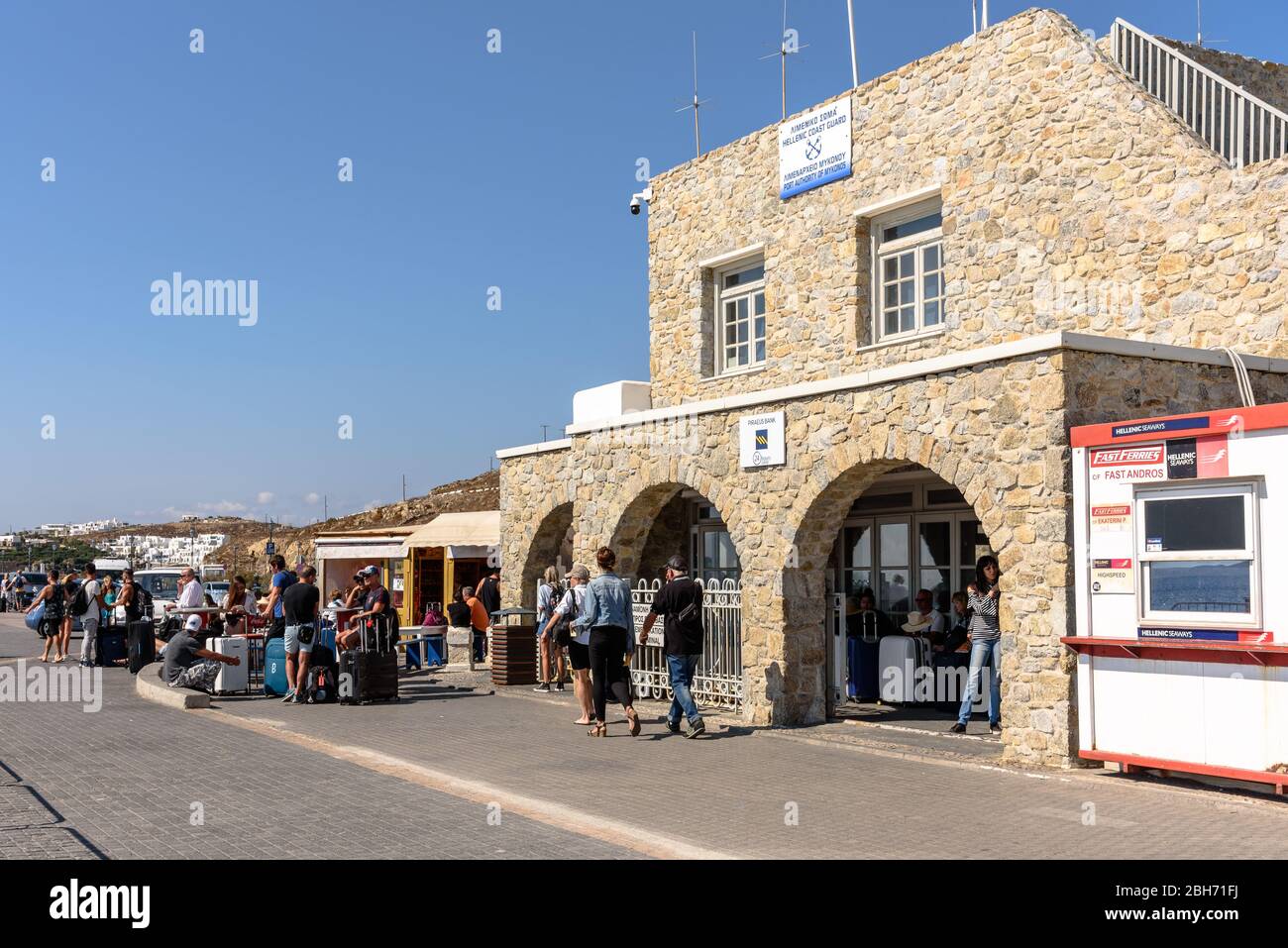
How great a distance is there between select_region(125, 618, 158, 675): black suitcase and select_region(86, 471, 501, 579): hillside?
32819 millimetres

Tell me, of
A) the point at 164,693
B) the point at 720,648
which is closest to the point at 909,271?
the point at 720,648

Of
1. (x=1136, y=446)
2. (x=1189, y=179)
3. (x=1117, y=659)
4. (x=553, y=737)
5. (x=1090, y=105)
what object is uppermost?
(x=1090, y=105)

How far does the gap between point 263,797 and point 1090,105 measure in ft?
34.3

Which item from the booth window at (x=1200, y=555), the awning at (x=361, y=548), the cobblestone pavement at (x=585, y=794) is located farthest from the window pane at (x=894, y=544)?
the awning at (x=361, y=548)

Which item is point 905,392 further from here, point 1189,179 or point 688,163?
point 688,163

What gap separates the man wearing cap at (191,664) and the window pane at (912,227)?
31.7 feet

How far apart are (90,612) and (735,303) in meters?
11.8

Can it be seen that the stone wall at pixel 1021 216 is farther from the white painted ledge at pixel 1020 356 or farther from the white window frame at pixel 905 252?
the white painted ledge at pixel 1020 356

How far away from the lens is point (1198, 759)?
8.87 metres

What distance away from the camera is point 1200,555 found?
350 inches

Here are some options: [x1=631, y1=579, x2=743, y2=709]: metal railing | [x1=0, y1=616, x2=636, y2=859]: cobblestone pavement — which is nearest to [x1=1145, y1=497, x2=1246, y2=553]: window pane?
[x1=0, y1=616, x2=636, y2=859]: cobblestone pavement

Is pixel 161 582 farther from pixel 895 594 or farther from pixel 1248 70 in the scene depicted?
pixel 1248 70
